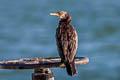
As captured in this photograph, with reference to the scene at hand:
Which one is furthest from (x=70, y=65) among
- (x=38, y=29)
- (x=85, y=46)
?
(x=38, y=29)

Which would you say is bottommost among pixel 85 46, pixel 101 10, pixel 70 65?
pixel 101 10

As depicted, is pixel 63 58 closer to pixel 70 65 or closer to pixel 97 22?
pixel 70 65

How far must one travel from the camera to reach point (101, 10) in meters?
25.8

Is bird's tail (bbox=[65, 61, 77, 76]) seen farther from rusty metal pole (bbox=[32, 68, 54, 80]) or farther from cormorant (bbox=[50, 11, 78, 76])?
rusty metal pole (bbox=[32, 68, 54, 80])

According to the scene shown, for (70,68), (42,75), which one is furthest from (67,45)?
(42,75)

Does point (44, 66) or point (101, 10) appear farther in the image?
point (101, 10)

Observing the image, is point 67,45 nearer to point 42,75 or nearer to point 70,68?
point 70,68

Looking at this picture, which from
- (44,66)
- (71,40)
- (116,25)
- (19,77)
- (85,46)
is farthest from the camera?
(116,25)

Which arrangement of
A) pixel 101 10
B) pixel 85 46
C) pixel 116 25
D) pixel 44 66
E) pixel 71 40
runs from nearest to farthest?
pixel 44 66
pixel 71 40
pixel 85 46
pixel 116 25
pixel 101 10

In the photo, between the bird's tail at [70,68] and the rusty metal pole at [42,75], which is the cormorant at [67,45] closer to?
the bird's tail at [70,68]

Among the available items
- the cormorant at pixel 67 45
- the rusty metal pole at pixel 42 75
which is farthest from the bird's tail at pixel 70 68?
the rusty metal pole at pixel 42 75

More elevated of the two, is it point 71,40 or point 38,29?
point 71,40

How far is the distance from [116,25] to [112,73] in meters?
5.34

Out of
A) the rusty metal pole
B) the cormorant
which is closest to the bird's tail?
the cormorant
